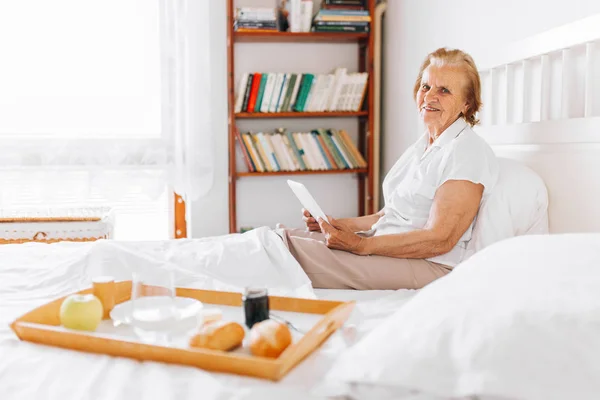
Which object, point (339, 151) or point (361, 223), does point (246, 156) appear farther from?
point (361, 223)

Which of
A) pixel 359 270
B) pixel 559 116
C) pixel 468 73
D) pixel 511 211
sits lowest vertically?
pixel 359 270

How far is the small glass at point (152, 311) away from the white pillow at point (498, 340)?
1.13ft

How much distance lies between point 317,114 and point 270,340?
2226 mm

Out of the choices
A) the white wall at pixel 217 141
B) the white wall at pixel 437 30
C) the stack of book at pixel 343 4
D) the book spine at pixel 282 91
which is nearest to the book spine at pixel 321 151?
the book spine at pixel 282 91

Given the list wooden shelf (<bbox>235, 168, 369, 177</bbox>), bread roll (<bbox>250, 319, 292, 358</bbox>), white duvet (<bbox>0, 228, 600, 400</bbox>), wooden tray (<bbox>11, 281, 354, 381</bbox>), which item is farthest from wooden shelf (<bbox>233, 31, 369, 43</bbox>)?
bread roll (<bbox>250, 319, 292, 358</bbox>)

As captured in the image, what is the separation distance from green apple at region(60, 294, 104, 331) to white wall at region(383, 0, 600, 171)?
1.39 meters

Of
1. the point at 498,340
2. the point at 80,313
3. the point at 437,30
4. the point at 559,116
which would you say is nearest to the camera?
the point at 498,340

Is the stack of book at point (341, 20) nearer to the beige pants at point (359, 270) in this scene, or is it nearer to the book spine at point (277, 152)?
the book spine at point (277, 152)

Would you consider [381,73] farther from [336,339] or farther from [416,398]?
[416,398]

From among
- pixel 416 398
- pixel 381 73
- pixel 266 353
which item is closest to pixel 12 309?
pixel 266 353

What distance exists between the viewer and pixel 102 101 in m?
2.98

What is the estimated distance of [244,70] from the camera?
3.10 m

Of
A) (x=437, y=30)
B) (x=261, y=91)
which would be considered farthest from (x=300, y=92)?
(x=437, y=30)

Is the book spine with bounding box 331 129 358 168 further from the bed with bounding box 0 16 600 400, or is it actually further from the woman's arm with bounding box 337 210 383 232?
the bed with bounding box 0 16 600 400
